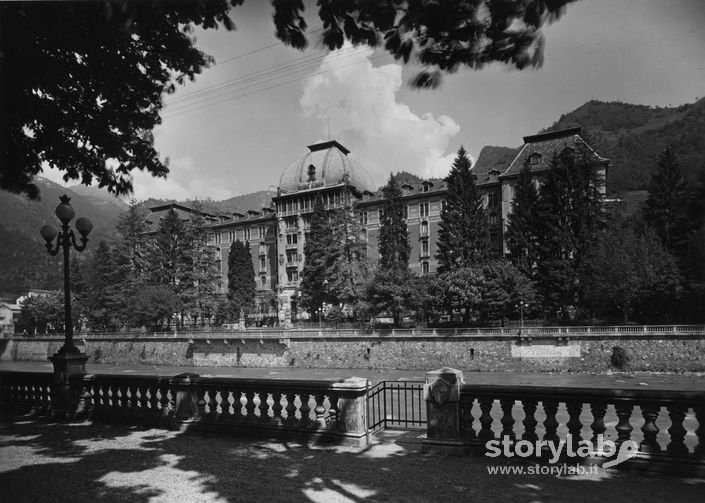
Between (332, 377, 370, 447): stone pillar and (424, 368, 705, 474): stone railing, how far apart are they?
3.28 ft

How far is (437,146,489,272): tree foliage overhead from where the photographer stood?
41.5m

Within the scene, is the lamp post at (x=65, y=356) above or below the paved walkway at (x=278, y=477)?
above

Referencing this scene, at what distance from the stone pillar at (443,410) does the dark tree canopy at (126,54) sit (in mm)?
3898

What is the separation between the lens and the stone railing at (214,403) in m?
7.07

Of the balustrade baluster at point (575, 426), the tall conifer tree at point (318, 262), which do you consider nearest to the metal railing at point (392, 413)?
the balustrade baluster at point (575, 426)

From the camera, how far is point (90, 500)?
16.4 feet

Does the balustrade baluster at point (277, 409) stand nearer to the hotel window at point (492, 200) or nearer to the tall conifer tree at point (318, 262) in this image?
the tall conifer tree at point (318, 262)

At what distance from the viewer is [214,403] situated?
8.14 meters

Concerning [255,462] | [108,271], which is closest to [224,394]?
[255,462]

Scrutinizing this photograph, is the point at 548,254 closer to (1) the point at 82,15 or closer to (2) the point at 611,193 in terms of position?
(2) the point at 611,193

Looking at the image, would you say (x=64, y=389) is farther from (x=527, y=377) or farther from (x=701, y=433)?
(x=527, y=377)

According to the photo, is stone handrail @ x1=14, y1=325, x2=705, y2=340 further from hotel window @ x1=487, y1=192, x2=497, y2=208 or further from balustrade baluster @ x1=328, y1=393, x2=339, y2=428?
balustrade baluster @ x1=328, y1=393, x2=339, y2=428

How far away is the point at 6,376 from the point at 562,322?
33941 millimetres

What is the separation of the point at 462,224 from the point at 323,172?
21159 mm
